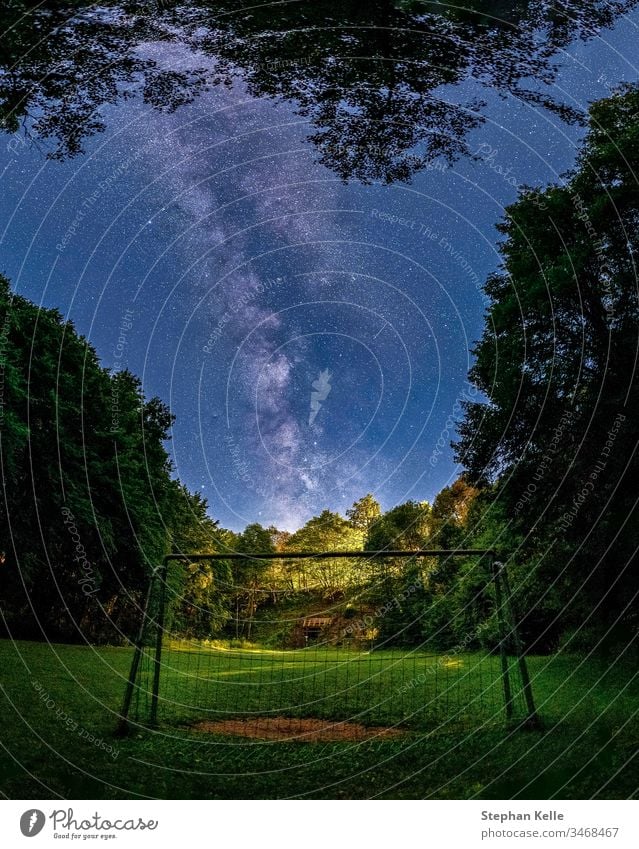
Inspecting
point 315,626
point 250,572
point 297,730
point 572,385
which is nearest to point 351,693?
point 297,730

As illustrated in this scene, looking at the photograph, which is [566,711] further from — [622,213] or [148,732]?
[622,213]

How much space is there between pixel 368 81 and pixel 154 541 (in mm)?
20120

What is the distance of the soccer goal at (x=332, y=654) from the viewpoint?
41.3 feet

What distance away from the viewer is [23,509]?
A: 21.2 meters

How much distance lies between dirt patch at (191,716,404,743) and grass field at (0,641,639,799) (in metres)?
0.60

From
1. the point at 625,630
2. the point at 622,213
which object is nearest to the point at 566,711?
the point at 625,630

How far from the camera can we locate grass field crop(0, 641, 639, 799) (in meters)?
7.75

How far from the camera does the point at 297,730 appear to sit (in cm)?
1335

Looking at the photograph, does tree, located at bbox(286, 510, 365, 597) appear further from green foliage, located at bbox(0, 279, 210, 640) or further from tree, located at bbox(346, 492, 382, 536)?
green foliage, located at bbox(0, 279, 210, 640)

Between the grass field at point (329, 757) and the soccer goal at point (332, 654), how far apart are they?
0.76 meters

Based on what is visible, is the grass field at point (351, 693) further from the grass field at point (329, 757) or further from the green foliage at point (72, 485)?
the green foliage at point (72, 485)

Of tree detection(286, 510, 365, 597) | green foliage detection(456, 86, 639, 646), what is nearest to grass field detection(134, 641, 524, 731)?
green foliage detection(456, 86, 639, 646)

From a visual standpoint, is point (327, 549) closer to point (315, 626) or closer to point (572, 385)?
point (315, 626)

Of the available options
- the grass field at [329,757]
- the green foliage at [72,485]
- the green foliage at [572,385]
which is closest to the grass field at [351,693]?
the grass field at [329,757]
